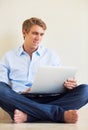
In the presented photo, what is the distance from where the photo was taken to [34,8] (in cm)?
258

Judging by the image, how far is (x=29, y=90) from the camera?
203 cm

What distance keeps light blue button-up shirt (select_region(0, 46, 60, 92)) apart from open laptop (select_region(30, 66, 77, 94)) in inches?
12.0

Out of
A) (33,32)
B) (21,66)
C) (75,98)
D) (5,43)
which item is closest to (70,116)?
(75,98)

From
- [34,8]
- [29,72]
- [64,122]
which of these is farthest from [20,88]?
[34,8]

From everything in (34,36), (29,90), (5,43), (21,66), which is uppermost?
(34,36)

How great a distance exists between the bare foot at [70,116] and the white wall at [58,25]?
2.74 ft

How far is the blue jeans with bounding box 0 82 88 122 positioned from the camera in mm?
1860

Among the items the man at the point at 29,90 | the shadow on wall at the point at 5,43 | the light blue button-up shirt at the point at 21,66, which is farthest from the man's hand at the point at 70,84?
the shadow on wall at the point at 5,43

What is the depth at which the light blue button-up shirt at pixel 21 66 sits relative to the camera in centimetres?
221

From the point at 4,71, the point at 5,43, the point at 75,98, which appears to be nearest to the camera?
the point at 75,98

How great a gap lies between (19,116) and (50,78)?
0.31 m

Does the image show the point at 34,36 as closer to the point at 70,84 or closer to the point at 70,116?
the point at 70,84

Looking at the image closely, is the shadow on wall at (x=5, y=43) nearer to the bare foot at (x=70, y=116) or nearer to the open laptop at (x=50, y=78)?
the open laptop at (x=50, y=78)

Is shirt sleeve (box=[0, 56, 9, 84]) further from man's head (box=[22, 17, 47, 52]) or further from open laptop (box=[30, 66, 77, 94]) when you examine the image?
open laptop (box=[30, 66, 77, 94])
